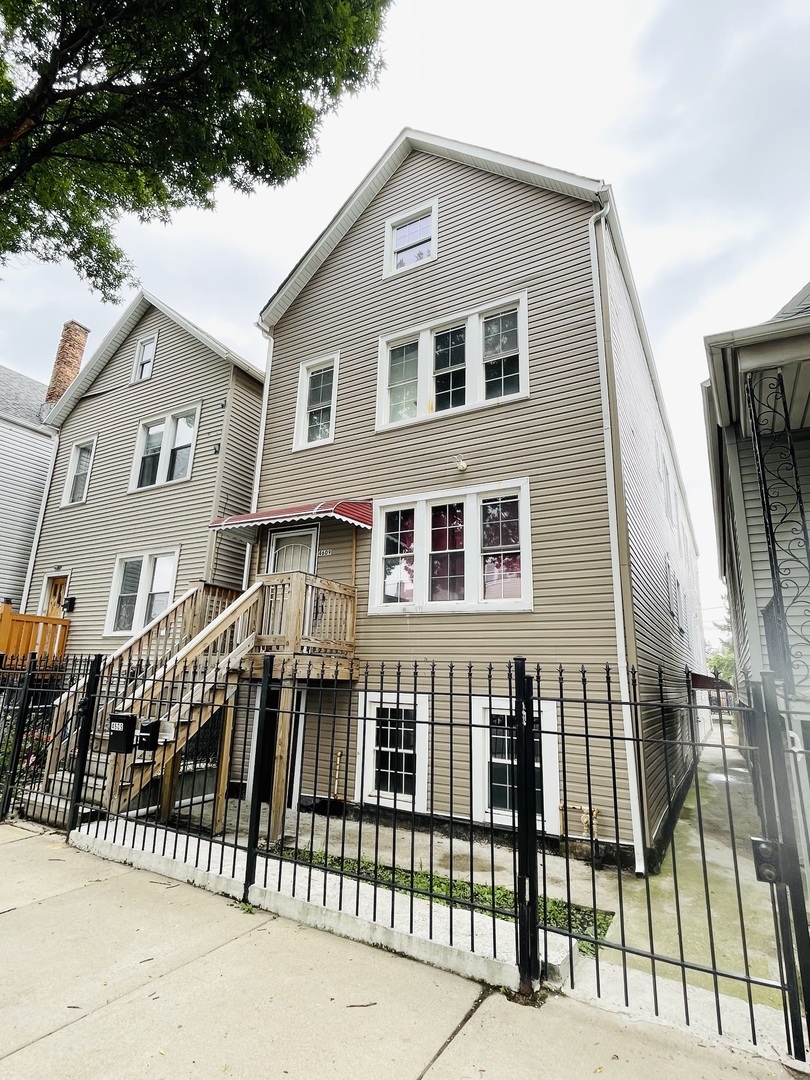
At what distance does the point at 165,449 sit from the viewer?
516 inches

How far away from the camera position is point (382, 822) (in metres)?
7.92

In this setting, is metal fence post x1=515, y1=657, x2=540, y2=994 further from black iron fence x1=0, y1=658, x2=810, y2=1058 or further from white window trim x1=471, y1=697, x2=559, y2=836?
white window trim x1=471, y1=697, x2=559, y2=836

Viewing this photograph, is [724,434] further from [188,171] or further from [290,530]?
[188,171]

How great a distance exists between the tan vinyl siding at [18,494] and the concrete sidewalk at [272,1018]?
45.9 feet

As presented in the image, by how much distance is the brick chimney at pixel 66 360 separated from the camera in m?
17.3

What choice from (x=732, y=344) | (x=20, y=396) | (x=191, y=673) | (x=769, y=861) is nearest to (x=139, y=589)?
(x=191, y=673)

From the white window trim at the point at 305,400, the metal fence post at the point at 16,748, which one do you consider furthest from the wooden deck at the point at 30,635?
the white window trim at the point at 305,400

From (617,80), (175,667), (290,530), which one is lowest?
(175,667)

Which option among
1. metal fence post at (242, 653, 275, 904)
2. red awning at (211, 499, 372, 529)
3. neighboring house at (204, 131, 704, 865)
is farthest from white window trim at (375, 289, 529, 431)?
metal fence post at (242, 653, 275, 904)

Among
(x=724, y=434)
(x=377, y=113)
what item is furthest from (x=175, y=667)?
(x=377, y=113)

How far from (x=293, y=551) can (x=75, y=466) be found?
29.3 feet

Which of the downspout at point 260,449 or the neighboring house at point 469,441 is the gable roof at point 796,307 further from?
the downspout at point 260,449

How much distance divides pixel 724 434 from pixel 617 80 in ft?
18.4

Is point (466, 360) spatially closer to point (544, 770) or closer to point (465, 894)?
point (544, 770)
